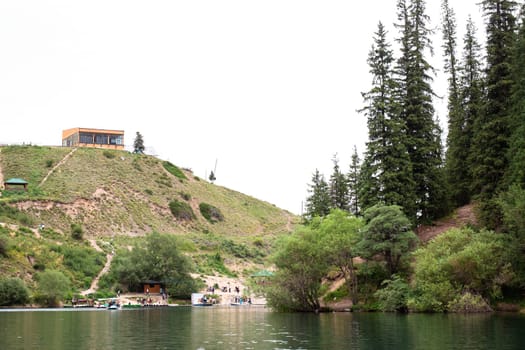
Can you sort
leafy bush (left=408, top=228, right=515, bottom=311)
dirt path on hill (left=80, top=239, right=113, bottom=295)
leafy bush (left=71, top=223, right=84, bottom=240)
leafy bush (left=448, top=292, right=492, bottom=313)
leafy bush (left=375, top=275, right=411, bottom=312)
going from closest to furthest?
leafy bush (left=408, top=228, right=515, bottom=311)
leafy bush (left=448, top=292, right=492, bottom=313)
leafy bush (left=375, top=275, right=411, bottom=312)
dirt path on hill (left=80, top=239, right=113, bottom=295)
leafy bush (left=71, top=223, right=84, bottom=240)

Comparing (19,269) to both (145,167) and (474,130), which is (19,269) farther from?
(145,167)

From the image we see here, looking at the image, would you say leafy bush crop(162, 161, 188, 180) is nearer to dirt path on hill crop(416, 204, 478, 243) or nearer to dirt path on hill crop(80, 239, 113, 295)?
dirt path on hill crop(80, 239, 113, 295)

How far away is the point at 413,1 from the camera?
5700 cm

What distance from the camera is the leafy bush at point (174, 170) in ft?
437

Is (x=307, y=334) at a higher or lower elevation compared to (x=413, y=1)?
lower

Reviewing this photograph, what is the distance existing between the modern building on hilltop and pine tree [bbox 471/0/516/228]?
95.6 m

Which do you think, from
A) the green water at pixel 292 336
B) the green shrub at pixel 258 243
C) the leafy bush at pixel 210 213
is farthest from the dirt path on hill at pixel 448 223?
the leafy bush at pixel 210 213

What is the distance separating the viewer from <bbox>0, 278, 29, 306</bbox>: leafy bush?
5878 centimetres

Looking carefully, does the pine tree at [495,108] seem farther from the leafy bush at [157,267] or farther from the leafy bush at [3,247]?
the leafy bush at [3,247]

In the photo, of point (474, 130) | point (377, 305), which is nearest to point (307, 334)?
point (377, 305)

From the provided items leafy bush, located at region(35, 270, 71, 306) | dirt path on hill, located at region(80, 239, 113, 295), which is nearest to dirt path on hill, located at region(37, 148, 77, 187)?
dirt path on hill, located at region(80, 239, 113, 295)

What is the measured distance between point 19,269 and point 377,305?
40.1m

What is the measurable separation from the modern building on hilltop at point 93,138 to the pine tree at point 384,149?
285 ft

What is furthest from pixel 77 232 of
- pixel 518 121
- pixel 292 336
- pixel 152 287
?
pixel 292 336
